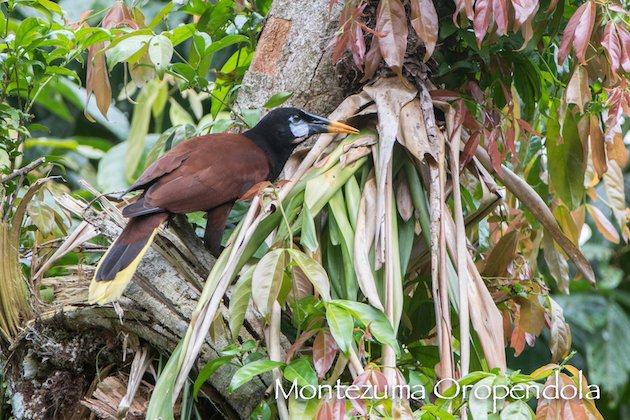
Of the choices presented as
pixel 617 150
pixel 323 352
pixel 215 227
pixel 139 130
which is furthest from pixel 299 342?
pixel 139 130

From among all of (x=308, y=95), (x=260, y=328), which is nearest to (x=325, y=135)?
(x=308, y=95)

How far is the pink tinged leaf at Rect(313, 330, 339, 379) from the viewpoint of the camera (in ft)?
4.91

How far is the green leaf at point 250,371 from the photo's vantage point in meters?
1.45

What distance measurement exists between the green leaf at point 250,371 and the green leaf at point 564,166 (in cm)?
97

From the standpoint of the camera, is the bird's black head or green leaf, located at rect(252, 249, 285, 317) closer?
green leaf, located at rect(252, 249, 285, 317)

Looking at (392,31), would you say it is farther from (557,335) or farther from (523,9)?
(557,335)

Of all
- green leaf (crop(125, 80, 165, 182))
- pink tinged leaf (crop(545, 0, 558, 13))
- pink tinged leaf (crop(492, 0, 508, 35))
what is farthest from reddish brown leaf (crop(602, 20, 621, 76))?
green leaf (crop(125, 80, 165, 182))

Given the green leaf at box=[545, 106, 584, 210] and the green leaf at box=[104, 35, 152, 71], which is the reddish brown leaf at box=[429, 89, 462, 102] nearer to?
the green leaf at box=[545, 106, 584, 210]

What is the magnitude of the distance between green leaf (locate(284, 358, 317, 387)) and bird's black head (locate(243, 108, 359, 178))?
27.9 inches

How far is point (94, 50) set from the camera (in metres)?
2.09

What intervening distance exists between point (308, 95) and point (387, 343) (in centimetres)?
92

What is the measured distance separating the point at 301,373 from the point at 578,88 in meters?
0.87

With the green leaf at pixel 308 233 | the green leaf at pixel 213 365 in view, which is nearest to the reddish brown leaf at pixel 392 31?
the green leaf at pixel 308 233

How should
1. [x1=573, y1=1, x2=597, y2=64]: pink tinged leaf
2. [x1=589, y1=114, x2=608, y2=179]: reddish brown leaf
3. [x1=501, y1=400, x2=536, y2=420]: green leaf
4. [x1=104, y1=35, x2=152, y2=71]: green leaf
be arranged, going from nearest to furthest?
[x1=501, y1=400, x2=536, y2=420]: green leaf
[x1=573, y1=1, x2=597, y2=64]: pink tinged leaf
[x1=104, y1=35, x2=152, y2=71]: green leaf
[x1=589, y1=114, x2=608, y2=179]: reddish brown leaf
